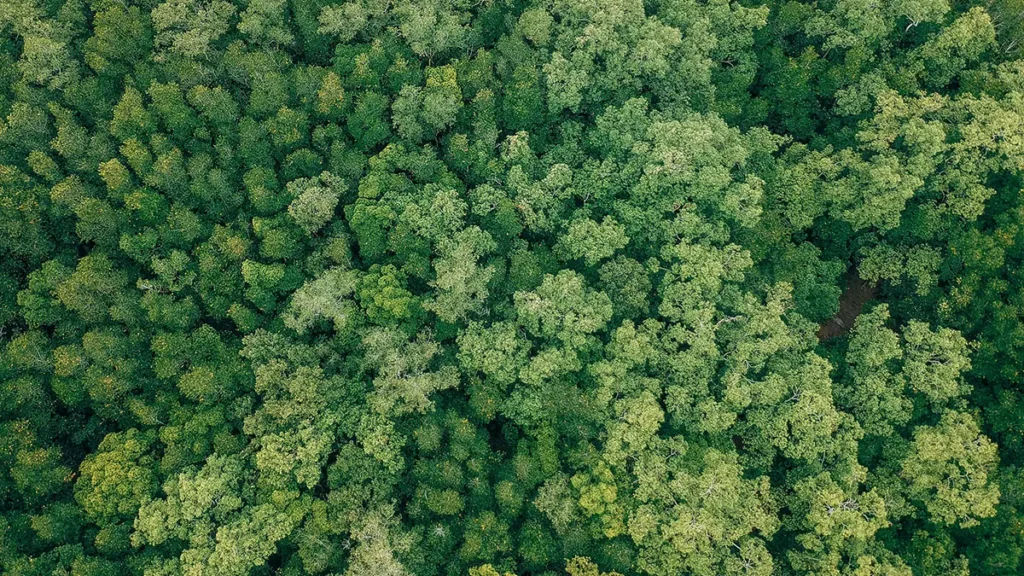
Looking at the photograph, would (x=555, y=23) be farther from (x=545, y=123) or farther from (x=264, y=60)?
(x=264, y=60)

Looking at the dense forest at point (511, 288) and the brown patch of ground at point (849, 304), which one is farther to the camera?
the brown patch of ground at point (849, 304)

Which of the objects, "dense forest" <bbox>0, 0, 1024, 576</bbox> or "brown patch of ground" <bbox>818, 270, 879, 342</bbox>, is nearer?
"dense forest" <bbox>0, 0, 1024, 576</bbox>

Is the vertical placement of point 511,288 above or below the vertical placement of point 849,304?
below

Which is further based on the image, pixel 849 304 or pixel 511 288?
pixel 849 304
